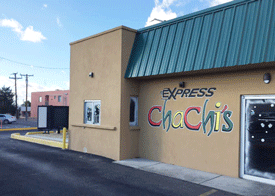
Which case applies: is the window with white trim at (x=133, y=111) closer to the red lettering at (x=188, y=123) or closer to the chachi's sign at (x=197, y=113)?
the chachi's sign at (x=197, y=113)

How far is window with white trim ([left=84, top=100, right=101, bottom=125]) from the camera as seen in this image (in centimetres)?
1102

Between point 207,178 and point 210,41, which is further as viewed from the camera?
point 210,41

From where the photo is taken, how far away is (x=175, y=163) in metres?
8.95

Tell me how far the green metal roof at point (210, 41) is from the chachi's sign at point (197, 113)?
1.06m

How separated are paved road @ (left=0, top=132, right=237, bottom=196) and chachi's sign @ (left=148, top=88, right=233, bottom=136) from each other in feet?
6.72

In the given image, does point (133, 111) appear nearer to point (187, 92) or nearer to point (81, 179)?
point (187, 92)

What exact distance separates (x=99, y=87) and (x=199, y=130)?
187 inches

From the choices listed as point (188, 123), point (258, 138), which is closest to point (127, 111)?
point (188, 123)

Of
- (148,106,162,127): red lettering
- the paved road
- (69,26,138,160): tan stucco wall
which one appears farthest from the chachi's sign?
the paved road

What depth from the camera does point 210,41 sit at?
25.1 ft

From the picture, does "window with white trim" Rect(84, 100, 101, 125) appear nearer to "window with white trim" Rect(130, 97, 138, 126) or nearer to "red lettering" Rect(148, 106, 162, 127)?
"window with white trim" Rect(130, 97, 138, 126)

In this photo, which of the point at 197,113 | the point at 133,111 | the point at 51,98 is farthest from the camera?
the point at 51,98

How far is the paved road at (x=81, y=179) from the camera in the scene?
629 cm

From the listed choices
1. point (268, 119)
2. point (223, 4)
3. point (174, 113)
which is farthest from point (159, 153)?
point (223, 4)
